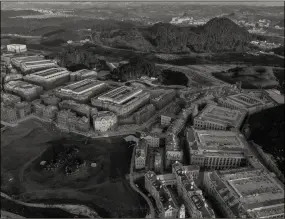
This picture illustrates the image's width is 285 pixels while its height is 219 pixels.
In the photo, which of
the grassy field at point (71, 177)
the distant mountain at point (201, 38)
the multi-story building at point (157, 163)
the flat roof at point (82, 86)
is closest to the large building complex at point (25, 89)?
the flat roof at point (82, 86)

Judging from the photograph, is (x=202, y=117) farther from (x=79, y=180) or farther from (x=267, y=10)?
(x=267, y=10)

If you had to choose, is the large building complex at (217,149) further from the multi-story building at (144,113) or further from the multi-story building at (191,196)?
the multi-story building at (144,113)

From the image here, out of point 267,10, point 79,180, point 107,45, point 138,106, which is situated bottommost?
point 79,180

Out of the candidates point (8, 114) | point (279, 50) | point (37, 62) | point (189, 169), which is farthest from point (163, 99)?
point (279, 50)

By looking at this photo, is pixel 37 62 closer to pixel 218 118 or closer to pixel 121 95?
pixel 121 95

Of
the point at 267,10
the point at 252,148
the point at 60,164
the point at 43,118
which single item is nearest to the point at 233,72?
the point at 252,148

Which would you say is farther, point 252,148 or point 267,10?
point 267,10
